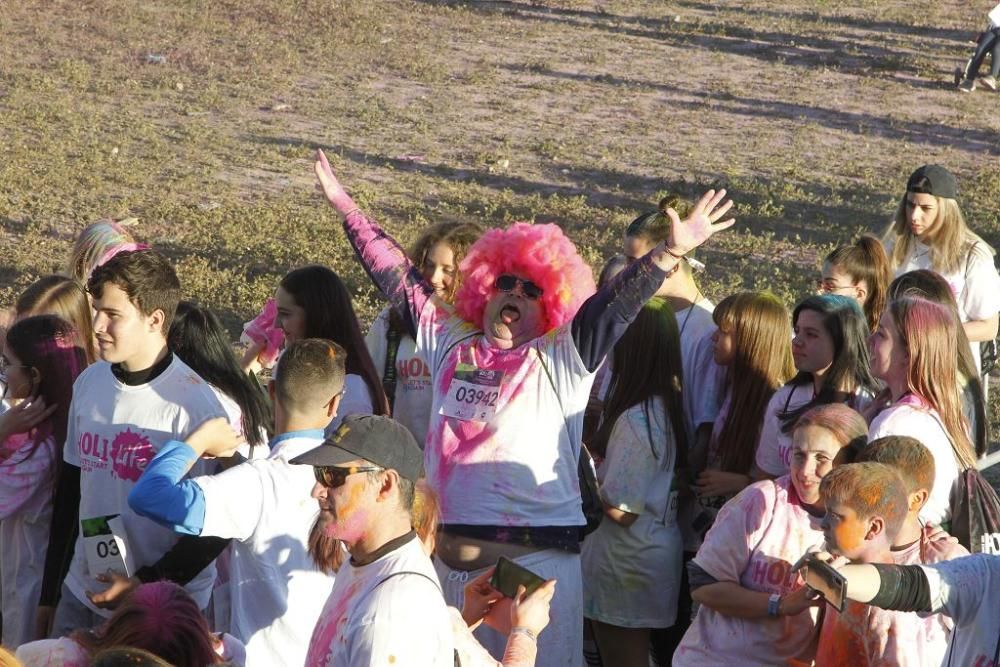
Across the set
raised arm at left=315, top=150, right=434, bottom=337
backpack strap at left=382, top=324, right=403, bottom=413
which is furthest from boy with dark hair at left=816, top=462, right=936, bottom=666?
backpack strap at left=382, top=324, right=403, bottom=413

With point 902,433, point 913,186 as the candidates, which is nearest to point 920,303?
→ point 902,433

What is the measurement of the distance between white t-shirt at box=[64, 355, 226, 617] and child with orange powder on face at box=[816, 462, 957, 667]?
1.92 m

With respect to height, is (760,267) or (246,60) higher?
(246,60)

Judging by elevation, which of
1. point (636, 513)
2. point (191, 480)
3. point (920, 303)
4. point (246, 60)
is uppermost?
point (246, 60)

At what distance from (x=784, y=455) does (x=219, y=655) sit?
2.41 meters

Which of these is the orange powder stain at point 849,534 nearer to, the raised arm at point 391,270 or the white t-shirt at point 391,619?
the white t-shirt at point 391,619

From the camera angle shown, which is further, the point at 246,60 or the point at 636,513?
the point at 246,60

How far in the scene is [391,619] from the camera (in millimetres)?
2828

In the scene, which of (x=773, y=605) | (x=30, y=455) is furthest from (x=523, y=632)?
(x=30, y=455)

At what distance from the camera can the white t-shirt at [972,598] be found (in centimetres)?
316

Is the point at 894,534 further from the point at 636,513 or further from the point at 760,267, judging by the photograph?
the point at 760,267

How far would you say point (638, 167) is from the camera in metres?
15.7

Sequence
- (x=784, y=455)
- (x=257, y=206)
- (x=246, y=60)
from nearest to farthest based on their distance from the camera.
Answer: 1. (x=784, y=455)
2. (x=257, y=206)
3. (x=246, y=60)

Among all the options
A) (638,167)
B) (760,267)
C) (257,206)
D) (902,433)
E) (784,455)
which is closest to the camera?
(902,433)
